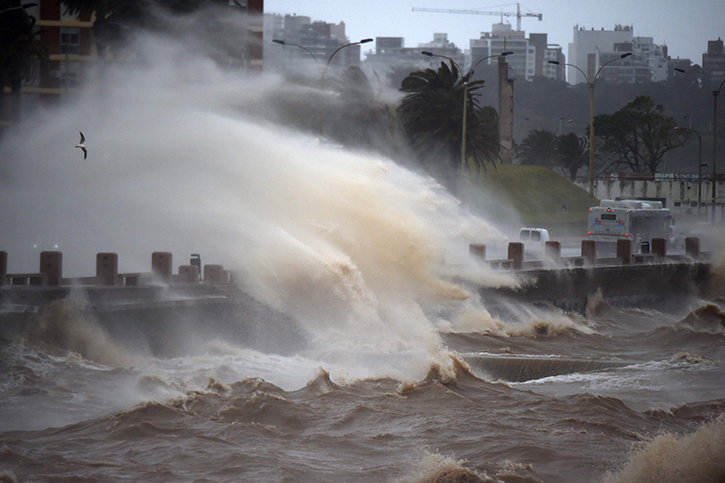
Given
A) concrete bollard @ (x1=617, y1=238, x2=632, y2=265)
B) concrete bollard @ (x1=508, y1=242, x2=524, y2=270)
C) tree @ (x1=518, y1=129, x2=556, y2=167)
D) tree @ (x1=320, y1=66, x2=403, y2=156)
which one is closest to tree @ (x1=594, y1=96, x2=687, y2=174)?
tree @ (x1=518, y1=129, x2=556, y2=167)

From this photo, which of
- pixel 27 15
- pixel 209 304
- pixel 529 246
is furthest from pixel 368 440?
pixel 27 15

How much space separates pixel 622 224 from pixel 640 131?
2615 inches

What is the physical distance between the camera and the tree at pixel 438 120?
4578cm

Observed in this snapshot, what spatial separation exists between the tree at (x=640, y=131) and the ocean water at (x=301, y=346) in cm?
6601

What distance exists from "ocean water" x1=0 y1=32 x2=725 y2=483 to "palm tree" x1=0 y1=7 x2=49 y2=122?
1982 mm

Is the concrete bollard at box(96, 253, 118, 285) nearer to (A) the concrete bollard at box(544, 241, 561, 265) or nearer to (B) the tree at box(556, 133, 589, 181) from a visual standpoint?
(A) the concrete bollard at box(544, 241, 561, 265)

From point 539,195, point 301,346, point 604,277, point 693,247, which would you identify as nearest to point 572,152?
point 539,195

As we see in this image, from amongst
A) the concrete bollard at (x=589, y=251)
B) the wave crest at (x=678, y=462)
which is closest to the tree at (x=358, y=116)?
the concrete bollard at (x=589, y=251)

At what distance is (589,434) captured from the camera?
13.0 metres

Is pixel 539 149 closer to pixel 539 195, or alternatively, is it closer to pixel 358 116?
pixel 539 195

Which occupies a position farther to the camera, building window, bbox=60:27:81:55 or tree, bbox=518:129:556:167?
tree, bbox=518:129:556:167

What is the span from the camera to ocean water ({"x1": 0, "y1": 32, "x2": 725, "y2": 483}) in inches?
461

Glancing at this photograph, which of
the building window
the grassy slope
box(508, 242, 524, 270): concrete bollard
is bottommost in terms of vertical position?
box(508, 242, 524, 270): concrete bollard

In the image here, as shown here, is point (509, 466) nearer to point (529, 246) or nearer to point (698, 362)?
point (698, 362)
